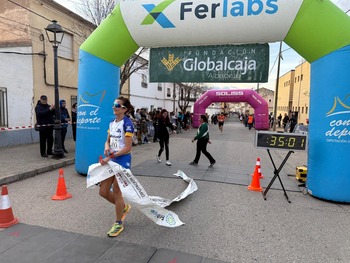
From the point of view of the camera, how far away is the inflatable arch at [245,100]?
21500 millimetres

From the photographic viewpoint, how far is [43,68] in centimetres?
1085

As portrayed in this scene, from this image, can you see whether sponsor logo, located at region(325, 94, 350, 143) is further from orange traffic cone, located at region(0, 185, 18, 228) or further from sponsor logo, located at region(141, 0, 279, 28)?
orange traffic cone, located at region(0, 185, 18, 228)

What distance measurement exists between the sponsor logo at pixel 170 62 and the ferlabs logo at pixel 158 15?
772mm

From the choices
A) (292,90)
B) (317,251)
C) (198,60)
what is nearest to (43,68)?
(198,60)

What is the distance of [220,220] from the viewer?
3.96 meters

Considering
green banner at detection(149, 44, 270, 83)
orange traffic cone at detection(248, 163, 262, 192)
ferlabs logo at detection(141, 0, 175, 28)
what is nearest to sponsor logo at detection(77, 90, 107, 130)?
green banner at detection(149, 44, 270, 83)

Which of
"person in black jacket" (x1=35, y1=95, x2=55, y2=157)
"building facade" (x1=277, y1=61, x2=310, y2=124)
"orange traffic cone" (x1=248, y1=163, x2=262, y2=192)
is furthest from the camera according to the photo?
"building facade" (x1=277, y1=61, x2=310, y2=124)

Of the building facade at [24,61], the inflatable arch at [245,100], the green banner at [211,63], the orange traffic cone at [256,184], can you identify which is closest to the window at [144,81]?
the inflatable arch at [245,100]

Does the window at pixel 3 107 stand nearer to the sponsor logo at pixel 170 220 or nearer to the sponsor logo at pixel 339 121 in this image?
the sponsor logo at pixel 170 220

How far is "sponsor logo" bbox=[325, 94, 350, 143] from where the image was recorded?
14.7 feet

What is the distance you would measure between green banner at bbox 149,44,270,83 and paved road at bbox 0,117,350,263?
256 centimetres

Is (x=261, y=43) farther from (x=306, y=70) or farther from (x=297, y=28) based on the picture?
(x=306, y=70)

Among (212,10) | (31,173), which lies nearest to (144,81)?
(31,173)

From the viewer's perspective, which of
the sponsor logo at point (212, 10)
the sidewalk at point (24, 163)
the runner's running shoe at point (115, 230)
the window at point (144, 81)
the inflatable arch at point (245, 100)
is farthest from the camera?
the window at point (144, 81)
